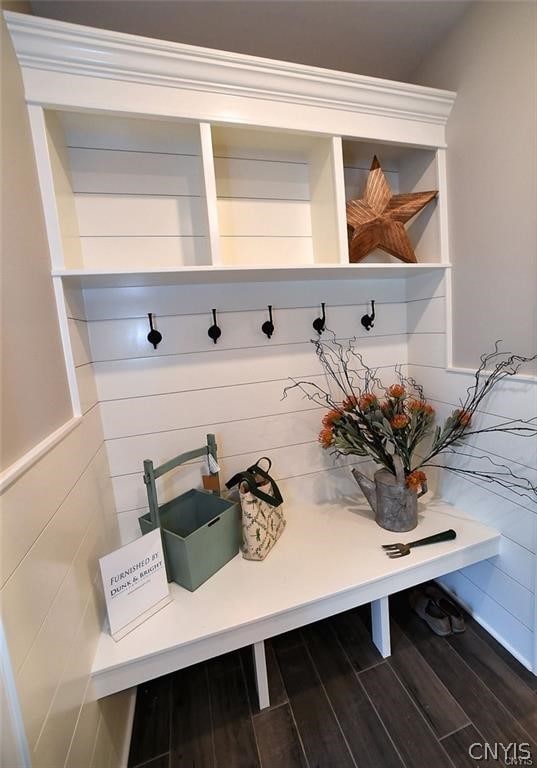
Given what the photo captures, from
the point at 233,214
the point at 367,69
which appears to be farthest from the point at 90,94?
the point at 367,69

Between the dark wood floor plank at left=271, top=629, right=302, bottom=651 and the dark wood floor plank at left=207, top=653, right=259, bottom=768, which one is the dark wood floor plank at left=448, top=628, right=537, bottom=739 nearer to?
→ the dark wood floor plank at left=271, top=629, right=302, bottom=651

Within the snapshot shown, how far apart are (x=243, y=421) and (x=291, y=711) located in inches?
39.3

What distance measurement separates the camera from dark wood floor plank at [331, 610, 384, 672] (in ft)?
4.22

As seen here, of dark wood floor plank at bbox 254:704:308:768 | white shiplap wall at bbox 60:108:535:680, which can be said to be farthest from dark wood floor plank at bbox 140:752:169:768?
white shiplap wall at bbox 60:108:535:680

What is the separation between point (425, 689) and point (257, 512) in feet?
2.77

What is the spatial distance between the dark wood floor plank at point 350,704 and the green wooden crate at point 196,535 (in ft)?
1.88

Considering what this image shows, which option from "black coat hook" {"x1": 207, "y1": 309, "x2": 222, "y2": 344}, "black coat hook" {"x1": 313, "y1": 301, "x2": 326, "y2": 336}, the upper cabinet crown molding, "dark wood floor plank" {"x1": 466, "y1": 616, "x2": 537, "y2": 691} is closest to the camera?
the upper cabinet crown molding

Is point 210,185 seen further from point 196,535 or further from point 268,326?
point 196,535

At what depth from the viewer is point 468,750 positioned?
996 mm

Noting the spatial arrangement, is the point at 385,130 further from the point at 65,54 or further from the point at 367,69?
the point at 65,54

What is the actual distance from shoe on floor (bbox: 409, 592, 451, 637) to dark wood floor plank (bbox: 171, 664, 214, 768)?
0.90 m

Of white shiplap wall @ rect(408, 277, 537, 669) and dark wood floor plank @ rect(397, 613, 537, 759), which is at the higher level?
white shiplap wall @ rect(408, 277, 537, 669)

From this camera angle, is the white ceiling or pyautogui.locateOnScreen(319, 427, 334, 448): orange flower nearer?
the white ceiling

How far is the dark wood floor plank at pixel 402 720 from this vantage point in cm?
99
